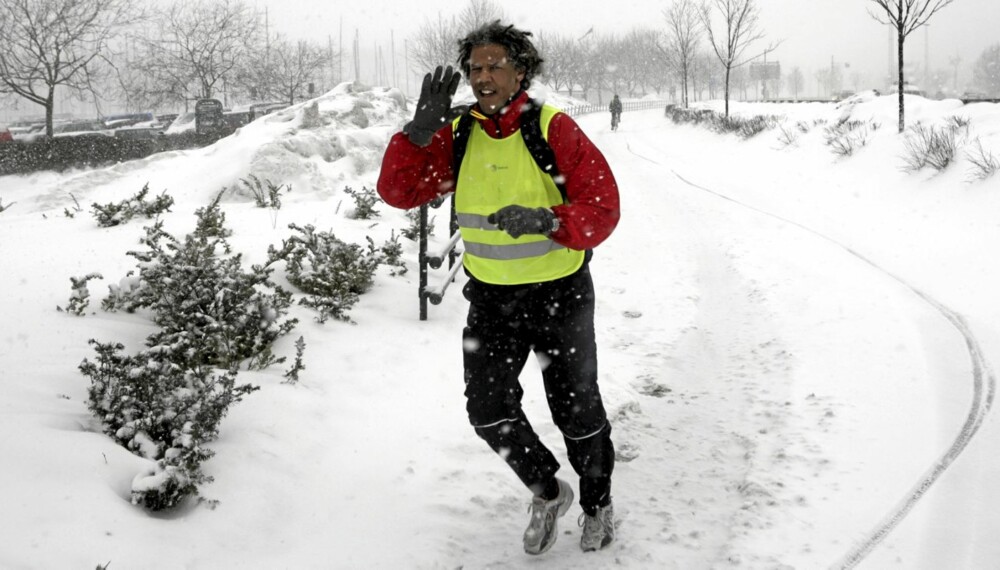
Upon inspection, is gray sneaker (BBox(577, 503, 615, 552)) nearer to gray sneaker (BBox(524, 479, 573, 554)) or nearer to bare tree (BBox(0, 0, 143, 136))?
gray sneaker (BBox(524, 479, 573, 554))

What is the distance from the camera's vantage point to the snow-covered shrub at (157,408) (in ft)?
10.1

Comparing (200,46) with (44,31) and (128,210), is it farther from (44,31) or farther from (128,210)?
(128,210)

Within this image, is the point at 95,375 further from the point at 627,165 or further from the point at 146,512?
the point at 627,165

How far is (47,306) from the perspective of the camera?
15.1 feet

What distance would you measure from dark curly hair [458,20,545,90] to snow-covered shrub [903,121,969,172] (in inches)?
386

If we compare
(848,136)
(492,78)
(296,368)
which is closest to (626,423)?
(296,368)

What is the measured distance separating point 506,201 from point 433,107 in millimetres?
A: 422

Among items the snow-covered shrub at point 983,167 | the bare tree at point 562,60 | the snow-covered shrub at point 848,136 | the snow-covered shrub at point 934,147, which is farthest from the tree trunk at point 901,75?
the bare tree at point 562,60

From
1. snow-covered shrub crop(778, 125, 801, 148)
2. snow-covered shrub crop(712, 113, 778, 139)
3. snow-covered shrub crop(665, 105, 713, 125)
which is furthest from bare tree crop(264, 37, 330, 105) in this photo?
snow-covered shrub crop(778, 125, 801, 148)

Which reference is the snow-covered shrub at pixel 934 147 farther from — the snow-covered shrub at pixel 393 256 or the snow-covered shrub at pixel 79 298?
the snow-covered shrub at pixel 79 298

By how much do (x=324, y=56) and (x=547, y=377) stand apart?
45422mm

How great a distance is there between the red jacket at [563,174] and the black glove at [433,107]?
9cm

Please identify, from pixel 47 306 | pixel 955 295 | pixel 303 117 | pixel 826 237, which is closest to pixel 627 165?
pixel 303 117

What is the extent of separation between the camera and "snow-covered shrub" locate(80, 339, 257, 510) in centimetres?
306
